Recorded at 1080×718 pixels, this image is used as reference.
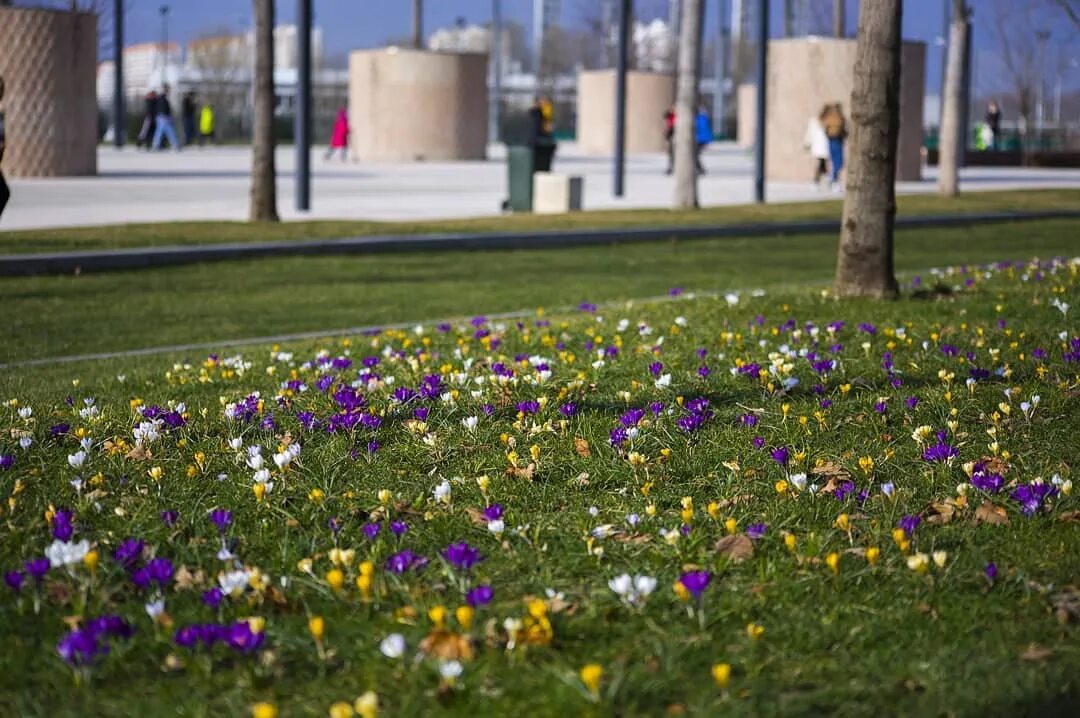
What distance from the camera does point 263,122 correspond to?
19.7m

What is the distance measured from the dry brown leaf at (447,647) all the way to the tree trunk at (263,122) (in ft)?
54.2

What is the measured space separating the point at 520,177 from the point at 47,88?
11190 mm

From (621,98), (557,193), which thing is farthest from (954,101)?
(557,193)

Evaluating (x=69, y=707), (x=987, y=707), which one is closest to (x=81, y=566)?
(x=69, y=707)

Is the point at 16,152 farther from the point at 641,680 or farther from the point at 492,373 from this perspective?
the point at 641,680

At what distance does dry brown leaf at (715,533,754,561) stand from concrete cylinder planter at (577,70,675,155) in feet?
204

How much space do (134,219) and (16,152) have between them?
1179 centimetres

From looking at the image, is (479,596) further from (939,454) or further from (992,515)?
(939,454)

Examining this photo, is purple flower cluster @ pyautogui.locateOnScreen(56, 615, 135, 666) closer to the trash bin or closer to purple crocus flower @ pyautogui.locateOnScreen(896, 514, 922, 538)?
purple crocus flower @ pyautogui.locateOnScreen(896, 514, 922, 538)

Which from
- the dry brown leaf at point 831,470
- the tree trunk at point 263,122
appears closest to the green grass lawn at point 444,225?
the tree trunk at point 263,122

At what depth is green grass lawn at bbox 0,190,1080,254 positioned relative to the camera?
1658cm

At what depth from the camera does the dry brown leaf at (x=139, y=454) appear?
557 cm

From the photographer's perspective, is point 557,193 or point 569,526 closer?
point 569,526

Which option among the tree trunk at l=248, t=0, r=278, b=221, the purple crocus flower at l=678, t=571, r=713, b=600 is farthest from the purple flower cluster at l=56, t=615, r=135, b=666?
the tree trunk at l=248, t=0, r=278, b=221
